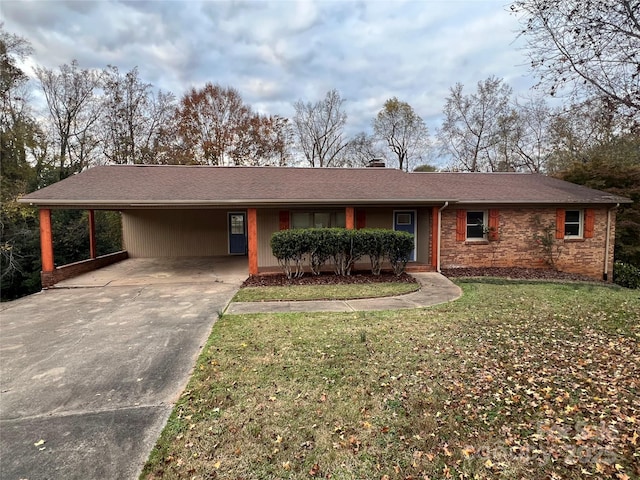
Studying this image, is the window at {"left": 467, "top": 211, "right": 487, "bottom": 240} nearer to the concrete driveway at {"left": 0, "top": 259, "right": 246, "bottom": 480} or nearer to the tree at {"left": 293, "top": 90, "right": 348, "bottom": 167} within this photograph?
Result: the concrete driveway at {"left": 0, "top": 259, "right": 246, "bottom": 480}

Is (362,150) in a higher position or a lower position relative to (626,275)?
higher

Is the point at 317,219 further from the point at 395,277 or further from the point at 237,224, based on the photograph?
the point at 237,224

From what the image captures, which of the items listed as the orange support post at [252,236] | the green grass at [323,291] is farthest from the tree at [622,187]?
the orange support post at [252,236]

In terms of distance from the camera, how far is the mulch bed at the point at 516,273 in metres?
9.95

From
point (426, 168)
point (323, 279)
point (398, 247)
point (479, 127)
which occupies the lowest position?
point (323, 279)

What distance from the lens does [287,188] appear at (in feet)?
33.6

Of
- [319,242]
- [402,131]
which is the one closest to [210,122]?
[402,131]

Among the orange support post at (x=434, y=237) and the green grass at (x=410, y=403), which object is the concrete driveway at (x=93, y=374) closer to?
the green grass at (x=410, y=403)

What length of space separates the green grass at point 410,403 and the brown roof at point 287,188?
4.98 metres

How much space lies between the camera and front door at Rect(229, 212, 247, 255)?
14.2 metres

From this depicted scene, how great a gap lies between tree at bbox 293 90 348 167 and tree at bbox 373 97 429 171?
10.9ft

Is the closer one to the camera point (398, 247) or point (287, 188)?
point (398, 247)

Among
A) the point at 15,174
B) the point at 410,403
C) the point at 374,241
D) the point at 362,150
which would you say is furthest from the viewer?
the point at 362,150

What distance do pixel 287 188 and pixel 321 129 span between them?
723 inches
